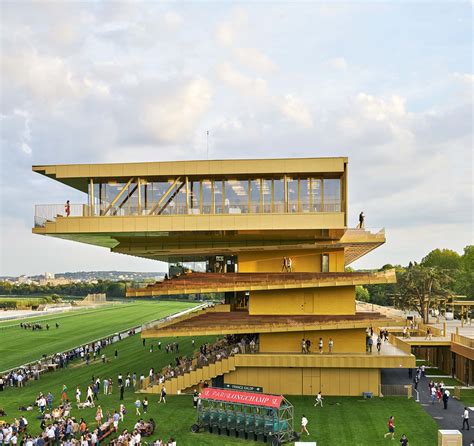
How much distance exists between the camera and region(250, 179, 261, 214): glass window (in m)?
38.6

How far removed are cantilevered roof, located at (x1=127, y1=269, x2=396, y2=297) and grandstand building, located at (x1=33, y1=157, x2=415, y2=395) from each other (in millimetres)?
74

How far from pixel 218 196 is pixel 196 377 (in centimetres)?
1269

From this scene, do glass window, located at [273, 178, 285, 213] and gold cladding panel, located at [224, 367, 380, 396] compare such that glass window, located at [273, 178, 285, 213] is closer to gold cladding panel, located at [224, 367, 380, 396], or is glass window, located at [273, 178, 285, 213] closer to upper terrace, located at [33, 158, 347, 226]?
upper terrace, located at [33, 158, 347, 226]

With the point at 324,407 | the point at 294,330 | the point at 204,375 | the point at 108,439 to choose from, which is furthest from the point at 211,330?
the point at 108,439

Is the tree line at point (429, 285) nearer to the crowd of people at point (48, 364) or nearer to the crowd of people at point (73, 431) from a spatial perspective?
the crowd of people at point (48, 364)

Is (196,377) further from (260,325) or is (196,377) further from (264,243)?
(264,243)

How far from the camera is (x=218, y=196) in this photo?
128 feet

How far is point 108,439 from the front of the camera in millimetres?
28422

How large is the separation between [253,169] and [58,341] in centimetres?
4961

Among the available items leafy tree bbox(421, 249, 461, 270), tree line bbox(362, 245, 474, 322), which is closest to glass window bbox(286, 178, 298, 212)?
tree line bbox(362, 245, 474, 322)

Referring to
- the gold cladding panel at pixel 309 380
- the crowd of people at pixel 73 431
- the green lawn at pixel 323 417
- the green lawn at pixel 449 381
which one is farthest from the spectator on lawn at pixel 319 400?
the green lawn at pixel 449 381

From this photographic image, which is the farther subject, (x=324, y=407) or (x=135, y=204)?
(x=135, y=204)

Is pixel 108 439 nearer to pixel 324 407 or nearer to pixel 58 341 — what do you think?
pixel 324 407

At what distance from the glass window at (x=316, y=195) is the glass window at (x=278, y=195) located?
2.08 metres
